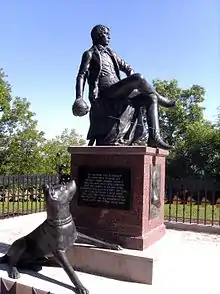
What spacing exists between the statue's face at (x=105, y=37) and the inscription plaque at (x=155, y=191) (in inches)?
78.0

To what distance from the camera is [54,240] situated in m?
4.01

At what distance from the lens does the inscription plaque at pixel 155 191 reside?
183 inches

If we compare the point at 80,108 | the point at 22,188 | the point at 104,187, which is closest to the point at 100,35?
the point at 80,108

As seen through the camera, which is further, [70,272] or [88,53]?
[88,53]

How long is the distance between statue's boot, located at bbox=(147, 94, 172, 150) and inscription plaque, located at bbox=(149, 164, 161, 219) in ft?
0.96

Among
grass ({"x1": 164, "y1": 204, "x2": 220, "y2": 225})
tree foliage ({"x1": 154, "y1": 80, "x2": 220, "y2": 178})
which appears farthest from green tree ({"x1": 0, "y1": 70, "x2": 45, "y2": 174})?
grass ({"x1": 164, "y1": 204, "x2": 220, "y2": 225})

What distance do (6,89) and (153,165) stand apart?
62.9 ft

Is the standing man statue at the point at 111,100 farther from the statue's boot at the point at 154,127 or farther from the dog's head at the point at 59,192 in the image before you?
the dog's head at the point at 59,192

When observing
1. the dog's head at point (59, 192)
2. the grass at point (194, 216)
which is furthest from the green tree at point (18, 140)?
the dog's head at point (59, 192)

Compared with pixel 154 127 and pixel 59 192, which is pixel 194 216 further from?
pixel 59 192

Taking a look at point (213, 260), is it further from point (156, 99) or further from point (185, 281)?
point (156, 99)

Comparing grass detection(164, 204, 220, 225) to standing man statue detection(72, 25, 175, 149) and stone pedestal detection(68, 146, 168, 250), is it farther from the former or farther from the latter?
standing man statue detection(72, 25, 175, 149)

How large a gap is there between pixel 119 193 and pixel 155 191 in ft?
1.73

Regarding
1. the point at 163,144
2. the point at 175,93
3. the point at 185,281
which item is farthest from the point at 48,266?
the point at 175,93
